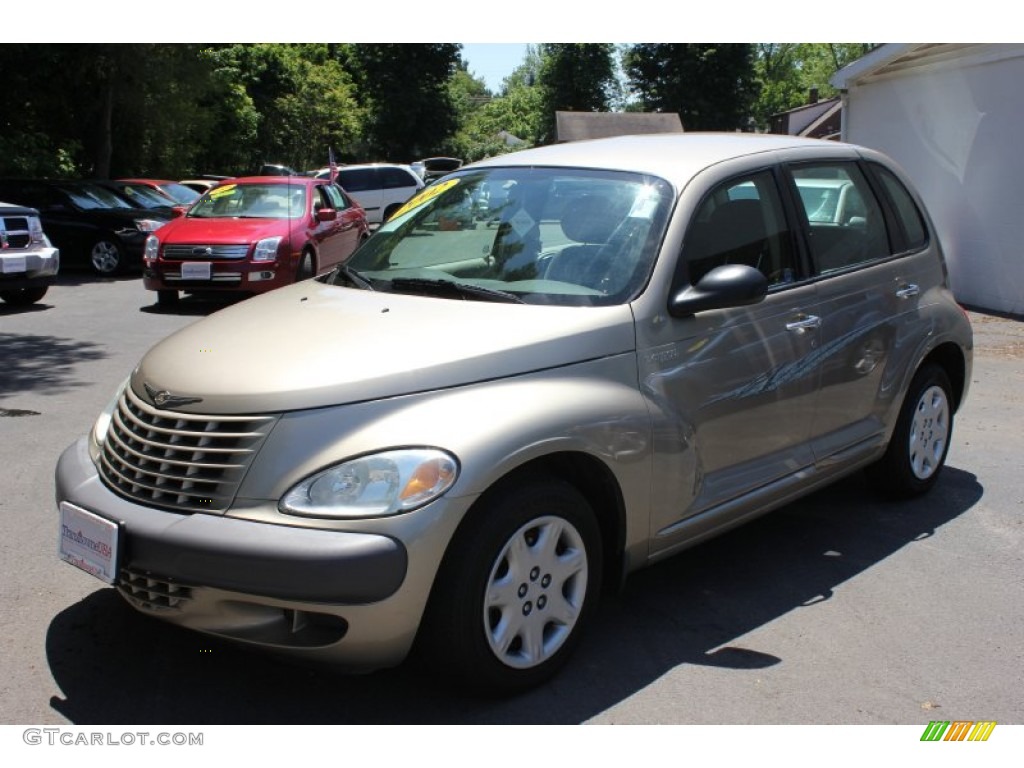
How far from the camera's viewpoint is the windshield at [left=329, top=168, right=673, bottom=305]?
3979 mm

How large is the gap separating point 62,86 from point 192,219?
1155 cm

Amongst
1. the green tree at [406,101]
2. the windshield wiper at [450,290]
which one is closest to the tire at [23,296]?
the windshield wiper at [450,290]

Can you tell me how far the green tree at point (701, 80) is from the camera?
2152 inches

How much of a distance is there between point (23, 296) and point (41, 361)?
13.8ft

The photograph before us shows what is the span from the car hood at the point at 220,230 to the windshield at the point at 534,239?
26.3ft

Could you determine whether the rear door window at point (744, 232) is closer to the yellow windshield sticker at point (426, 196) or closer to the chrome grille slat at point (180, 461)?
the yellow windshield sticker at point (426, 196)

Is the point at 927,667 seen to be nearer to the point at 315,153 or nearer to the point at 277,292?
the point at 277,292

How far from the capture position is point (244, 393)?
330cm

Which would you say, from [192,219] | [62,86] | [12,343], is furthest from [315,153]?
[12,343]

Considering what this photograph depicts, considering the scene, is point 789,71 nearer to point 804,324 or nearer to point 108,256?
point 108,256

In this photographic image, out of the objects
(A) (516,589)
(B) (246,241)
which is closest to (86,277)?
(B) (246,241)

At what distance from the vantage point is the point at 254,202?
13.5 metres

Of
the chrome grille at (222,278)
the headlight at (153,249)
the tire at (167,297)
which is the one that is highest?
the headlight at (153,249)

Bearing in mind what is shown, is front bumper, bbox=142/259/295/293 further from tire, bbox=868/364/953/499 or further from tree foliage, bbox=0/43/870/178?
tree foliage, bbox=0/43/870/178
